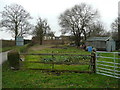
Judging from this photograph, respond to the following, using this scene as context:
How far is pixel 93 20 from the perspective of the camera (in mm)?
32906

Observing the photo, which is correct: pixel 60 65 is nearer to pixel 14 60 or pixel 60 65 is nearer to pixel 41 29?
pixel 14 60

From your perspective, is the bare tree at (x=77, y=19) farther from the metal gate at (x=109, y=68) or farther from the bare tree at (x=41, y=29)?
the metal gate at (x=109, y=68)

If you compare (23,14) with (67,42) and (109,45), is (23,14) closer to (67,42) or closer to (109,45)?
(67,42)

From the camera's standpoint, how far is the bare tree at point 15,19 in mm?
28445

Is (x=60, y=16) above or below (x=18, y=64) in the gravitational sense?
above

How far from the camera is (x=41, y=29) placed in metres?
36.0

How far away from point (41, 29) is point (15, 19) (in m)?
8.69

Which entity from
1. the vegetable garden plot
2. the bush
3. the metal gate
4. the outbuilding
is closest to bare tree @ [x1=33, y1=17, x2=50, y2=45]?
the outbuilding

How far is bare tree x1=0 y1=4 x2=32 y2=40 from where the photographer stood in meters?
28.4

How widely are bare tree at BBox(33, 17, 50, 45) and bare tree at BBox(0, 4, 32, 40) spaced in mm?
4901

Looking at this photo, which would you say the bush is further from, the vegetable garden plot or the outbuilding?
the outbuilding

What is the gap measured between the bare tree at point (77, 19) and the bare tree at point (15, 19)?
32.5 feet

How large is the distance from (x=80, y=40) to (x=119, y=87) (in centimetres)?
3223

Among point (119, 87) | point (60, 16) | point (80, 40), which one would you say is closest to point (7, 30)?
point (60, 16)
